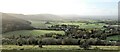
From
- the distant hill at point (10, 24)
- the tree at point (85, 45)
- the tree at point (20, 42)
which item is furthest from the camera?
the tree at point (20, 42)

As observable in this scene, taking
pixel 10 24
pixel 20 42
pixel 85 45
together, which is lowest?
pixel 85 45

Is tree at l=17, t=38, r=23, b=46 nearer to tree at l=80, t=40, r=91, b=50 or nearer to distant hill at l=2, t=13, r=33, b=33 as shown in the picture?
distant hill at l=2, t=13, r=33, b=33

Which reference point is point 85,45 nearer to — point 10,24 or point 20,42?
point 20,42

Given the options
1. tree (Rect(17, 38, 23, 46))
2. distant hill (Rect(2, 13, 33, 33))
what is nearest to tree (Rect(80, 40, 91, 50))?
tree (Rect(17, 38, 23, 46))

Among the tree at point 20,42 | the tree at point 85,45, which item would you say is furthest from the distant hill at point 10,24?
the tree at point 85,45

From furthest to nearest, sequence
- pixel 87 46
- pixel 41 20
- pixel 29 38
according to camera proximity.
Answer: pixel 41 20 → pixel 29 38 → pixel 87 46

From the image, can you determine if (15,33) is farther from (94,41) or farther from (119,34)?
(119,34)

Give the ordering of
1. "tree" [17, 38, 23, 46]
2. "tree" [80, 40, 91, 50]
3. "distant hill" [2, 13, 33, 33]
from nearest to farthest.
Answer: "distant hill" [2, 13, 33, 33], "tree" [80, 40, 91, 50], "tree" [17, 38, 23, 46]

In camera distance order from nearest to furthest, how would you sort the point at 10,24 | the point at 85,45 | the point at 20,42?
the point at 10,24, the point at 85,45, the point at 20,42

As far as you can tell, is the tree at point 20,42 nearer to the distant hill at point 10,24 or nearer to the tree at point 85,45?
the distant hill at point 10,24

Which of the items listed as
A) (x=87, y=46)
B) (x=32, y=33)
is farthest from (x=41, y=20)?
(x=87, y=46)

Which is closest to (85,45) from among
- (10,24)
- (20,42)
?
(20,42)
